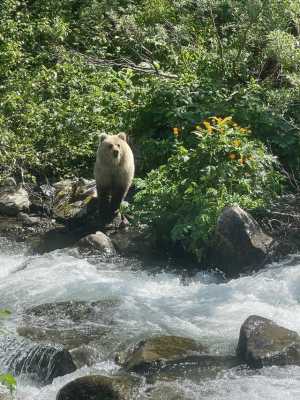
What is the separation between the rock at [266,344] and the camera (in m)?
6.49

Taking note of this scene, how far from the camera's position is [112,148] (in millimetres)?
10367

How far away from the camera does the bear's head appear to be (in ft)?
34.0

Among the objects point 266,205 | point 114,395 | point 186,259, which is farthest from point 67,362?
point 266,205

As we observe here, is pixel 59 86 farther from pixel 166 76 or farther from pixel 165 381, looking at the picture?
pixel 165 381

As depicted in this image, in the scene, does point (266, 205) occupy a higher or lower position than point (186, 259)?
higher

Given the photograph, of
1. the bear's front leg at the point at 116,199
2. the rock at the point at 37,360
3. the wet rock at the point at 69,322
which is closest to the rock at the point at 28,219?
the bear's front leg at the point at 116,199

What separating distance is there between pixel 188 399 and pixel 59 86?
810 cm

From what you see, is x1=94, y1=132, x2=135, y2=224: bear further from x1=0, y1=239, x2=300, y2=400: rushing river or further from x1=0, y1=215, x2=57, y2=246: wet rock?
x1=0, y1=239, x2=300, y2=400: rushing river

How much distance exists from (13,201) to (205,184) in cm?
295

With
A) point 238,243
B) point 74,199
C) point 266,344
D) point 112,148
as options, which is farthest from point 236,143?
point 266,344

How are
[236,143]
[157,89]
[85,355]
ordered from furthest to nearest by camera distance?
1. [157,89]
2. [236,143]
3. [85,355]

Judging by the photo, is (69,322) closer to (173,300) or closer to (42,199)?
(173,300)

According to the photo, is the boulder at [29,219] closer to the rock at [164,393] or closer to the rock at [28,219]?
the rock at [28,219]

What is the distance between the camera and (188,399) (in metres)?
6.04
